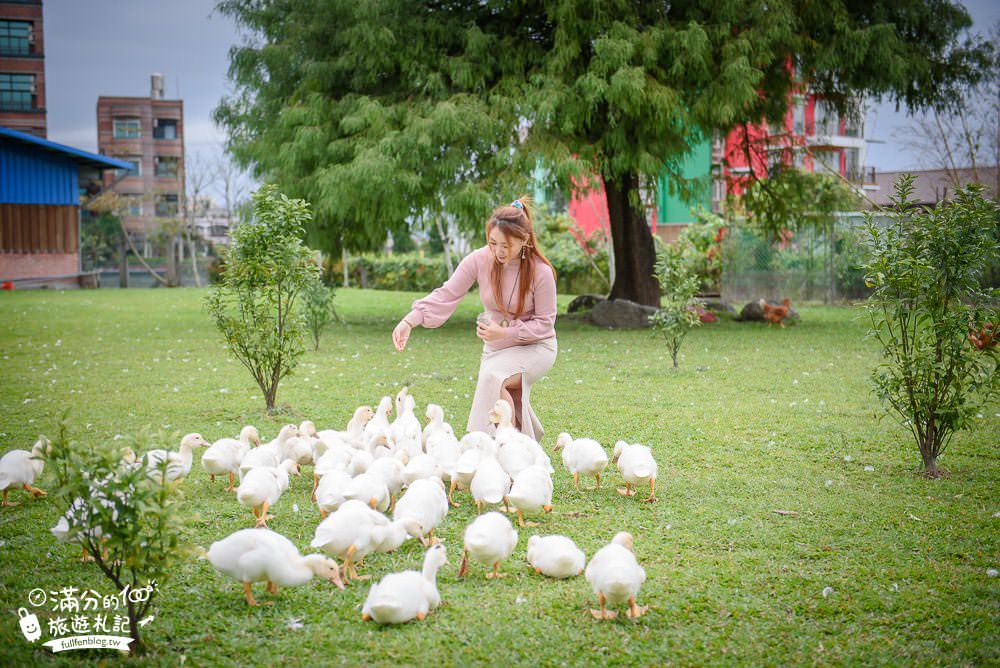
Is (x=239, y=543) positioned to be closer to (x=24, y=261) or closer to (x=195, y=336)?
(x=195, y=336)

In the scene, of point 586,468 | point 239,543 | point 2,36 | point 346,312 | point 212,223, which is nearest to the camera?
point 239,543

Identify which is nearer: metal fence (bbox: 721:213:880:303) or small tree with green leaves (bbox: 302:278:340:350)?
small tree with green leaves (bbox: 302:278:340:350)

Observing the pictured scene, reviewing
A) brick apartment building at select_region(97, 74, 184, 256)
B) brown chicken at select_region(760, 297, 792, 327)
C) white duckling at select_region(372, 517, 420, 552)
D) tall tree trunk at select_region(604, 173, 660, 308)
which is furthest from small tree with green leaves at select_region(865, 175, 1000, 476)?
brick apartment building at select_region(97, 74, 184, 256)

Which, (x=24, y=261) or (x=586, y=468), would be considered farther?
(x=24, y=261)

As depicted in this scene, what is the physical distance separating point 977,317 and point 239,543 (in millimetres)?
5086

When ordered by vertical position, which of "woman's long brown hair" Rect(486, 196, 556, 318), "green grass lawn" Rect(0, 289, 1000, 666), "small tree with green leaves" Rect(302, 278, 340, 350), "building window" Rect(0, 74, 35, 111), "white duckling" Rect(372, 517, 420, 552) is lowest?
"green grass lawn" Rect(0, 289, 1000, 666)

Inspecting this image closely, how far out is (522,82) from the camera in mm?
16578

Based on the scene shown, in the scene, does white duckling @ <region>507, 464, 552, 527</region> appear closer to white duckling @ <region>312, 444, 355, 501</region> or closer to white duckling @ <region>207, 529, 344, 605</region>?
white duckling @ <region>312, 444, 355, 501</region>

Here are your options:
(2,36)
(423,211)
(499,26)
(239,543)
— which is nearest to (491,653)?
(239,543)

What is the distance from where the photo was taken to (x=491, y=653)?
367 centimetres

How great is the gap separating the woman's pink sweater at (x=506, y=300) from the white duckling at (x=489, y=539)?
2325mm

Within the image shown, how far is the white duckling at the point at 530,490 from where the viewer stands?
16.4 feet

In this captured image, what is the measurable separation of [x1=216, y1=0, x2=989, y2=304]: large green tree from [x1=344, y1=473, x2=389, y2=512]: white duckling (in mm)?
10784

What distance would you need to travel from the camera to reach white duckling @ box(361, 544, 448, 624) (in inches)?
150
